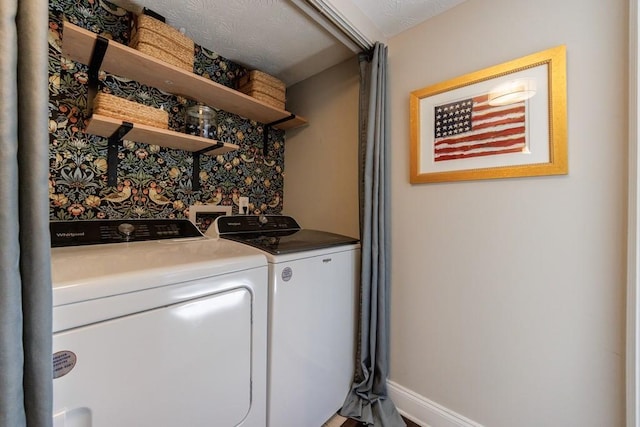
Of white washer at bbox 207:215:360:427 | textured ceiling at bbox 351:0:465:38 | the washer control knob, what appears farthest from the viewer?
textured ceiling at bbox 351:0:465:38

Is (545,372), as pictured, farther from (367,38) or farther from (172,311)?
(367,38)

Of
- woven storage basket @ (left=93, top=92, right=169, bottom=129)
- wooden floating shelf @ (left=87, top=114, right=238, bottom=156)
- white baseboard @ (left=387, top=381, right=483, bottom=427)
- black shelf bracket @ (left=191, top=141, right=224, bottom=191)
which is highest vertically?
woven storage basket @ (left=93, top=92, right=169, bottom=129)

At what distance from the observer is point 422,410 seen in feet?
4.90

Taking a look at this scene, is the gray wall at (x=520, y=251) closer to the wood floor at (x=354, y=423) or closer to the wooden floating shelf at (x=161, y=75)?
the wood floor at (x=354, y=423)

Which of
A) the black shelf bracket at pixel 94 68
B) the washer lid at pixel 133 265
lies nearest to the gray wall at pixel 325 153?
the washer lid at pixel 133 265

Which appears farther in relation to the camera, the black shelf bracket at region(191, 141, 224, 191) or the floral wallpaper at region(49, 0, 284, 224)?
the black shelf bracket at region(191, 141, 224, 191)

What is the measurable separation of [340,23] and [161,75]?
101cm

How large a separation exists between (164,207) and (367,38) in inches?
62.5

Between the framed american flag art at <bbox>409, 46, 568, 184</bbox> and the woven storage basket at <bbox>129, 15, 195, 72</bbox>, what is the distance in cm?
131

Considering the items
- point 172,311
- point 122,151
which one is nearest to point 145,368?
point 172,311

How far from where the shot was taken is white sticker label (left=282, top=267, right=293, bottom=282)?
46.4 inches

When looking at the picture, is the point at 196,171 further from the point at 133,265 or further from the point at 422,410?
the point at 422,410

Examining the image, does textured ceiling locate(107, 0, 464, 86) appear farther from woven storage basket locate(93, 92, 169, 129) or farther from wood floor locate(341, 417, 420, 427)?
wood floor locate(341, 417, 420, 427)

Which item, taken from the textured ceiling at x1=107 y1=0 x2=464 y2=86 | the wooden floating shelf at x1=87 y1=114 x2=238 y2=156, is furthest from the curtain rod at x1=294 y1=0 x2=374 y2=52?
the wooden floating shelf at x1=87 y1=114 x2=238 y2=156
